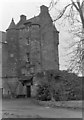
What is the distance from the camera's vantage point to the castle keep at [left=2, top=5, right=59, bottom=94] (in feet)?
156

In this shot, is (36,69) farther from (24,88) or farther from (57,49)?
(57,49)

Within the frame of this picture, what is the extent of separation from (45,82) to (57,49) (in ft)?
60.0

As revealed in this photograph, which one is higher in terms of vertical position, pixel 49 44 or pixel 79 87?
pixel 49 44

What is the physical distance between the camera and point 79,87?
3388 centimetres

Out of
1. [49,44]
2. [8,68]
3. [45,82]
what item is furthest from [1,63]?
[45,82]

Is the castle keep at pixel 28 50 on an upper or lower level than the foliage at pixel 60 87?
upper

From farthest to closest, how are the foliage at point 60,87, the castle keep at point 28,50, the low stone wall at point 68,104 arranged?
1. the castle keep at point 28,50
2. the foliage at point 60,87
3. the low stone wall at point 68,104

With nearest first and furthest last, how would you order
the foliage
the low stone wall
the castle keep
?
the low stone wall < the foliage < the castle keep

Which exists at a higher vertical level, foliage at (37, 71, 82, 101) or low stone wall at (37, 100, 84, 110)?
foliage at (37, 71, 82, 101)

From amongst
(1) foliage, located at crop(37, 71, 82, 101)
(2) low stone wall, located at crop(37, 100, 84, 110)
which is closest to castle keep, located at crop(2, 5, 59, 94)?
(1) foliage, located at crop(37, 71, 82, 101)

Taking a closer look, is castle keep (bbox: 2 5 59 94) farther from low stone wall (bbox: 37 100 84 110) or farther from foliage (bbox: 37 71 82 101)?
low stone wall (bbox: 37 100 84 110)

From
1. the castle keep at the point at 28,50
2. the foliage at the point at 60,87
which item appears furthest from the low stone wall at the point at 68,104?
the castle keep at the point at 28,50

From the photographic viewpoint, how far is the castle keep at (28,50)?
156 ft

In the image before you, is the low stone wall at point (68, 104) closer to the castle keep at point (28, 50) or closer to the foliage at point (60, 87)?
the foliage at point (60, 87)
